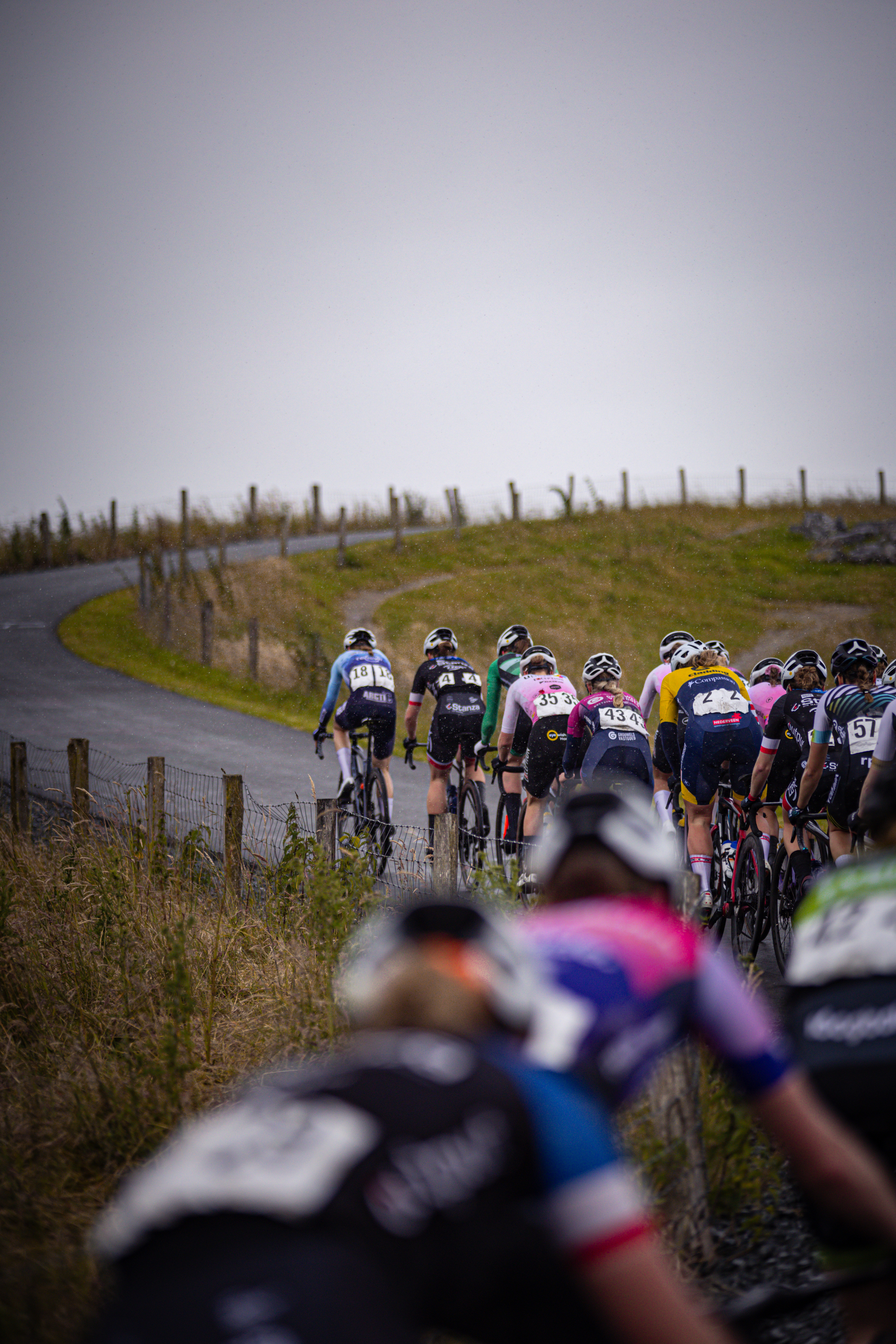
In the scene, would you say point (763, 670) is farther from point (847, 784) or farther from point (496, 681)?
point (847, 784)

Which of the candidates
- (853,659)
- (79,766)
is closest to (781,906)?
(853,659)

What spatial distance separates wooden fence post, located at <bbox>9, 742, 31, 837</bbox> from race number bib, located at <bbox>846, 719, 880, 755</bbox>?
23.9ft

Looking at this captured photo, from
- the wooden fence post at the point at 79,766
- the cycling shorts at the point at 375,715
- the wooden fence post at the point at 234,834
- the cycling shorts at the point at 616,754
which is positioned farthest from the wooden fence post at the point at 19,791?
the cycling shorts at the point at 616,754

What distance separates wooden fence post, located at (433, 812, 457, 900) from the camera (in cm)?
676

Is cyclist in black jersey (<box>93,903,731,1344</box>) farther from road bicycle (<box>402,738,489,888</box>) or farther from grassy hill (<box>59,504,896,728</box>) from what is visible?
grassy hill (<box>59,504,896,728</box>)

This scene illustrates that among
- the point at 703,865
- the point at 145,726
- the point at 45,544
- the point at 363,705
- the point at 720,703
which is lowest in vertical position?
the point at 703,865

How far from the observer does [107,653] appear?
23688 mm

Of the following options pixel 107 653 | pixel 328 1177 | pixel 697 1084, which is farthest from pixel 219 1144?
pixel 107 653

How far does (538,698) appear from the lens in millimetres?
9305

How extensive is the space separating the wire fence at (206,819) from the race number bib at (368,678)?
1.35 m

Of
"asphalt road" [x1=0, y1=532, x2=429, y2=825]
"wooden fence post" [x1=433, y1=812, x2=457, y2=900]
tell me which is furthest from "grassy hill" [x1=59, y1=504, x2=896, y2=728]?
"wooden fence post" [x1=433, y1=812, x2=457, y2=900]

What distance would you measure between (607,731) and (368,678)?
347cm

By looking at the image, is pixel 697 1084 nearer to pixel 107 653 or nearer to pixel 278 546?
pixel 107 653

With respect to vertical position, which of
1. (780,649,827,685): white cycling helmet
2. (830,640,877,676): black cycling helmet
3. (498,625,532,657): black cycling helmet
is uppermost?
(498,625,532,657): black cycling helmet
